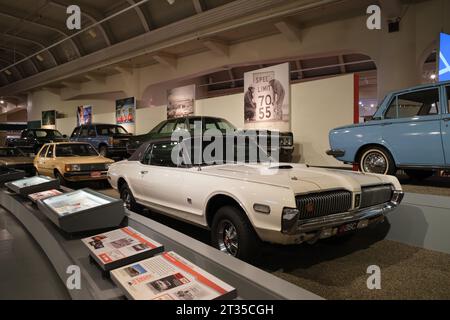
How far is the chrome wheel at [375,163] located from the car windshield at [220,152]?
2009 mm

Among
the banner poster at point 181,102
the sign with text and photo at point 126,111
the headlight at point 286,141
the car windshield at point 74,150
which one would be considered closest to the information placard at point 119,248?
the headlight at point 286,141

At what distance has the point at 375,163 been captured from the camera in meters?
5.00

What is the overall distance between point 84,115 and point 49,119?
372cm

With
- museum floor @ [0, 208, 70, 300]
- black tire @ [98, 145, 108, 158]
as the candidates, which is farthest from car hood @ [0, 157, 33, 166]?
museum floor @ [0, 208, 70, 300]

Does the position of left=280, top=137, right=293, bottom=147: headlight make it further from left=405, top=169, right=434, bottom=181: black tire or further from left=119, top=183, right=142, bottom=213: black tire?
left=119, top=183, right=142, bottom=213: black tire

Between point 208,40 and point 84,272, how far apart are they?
368 inches

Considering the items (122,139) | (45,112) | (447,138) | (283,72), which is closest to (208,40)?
(283,72)

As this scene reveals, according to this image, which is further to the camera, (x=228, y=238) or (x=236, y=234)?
(x=228, y=238)

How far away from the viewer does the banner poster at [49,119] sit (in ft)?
63.4

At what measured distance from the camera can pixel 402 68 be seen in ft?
24.5

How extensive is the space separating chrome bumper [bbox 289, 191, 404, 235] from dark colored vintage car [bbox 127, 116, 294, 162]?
3749 millimetres

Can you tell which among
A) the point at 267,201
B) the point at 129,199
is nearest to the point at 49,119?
the point at 129,199

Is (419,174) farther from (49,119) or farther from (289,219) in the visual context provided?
(49,119)

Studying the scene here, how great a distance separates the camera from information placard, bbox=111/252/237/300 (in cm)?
162
